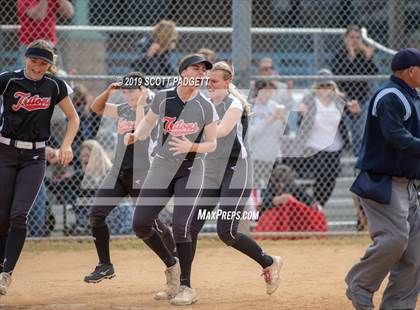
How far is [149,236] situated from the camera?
6910 millimetres

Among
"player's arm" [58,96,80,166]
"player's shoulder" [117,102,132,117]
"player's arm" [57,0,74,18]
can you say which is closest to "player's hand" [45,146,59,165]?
"player's arm" [57,0,74,18]

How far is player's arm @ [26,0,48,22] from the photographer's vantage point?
31.6 feet

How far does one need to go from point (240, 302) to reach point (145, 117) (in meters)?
1.74

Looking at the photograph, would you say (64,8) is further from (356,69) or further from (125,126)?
→ (356,69)

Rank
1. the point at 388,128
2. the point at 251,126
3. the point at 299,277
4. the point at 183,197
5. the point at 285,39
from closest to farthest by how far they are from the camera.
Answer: the point at 388,128, the point at 183,197, the point at 299,277, the point at 251,126, the point at 285,39

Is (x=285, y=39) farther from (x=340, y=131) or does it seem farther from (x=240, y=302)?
(x=240, y=302)

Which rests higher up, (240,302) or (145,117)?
(145,117)

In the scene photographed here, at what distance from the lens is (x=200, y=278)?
8086 mm

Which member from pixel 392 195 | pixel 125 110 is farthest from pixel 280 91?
pixel 392 195

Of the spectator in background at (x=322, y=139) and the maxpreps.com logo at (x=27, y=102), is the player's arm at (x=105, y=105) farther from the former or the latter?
the spectator in background at (x=322, y=139)

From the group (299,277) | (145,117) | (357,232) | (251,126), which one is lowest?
(357,232)

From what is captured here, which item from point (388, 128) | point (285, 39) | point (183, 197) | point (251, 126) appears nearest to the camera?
point (388, 128)

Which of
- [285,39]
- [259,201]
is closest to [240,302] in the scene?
[259,201]

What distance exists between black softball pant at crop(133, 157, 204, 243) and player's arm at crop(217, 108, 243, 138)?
15.6 inches
